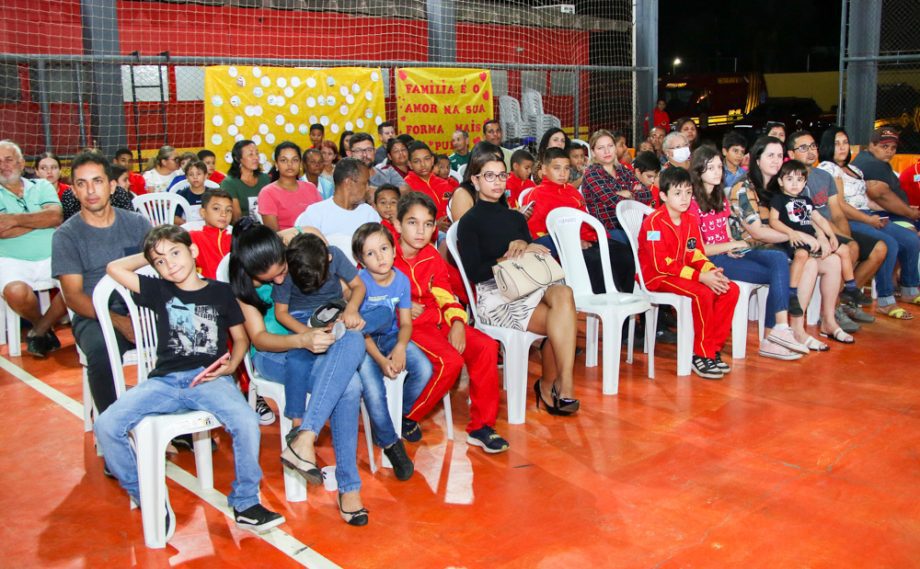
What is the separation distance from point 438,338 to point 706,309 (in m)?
1.80

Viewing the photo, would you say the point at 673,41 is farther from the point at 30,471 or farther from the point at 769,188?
the point at 30,471

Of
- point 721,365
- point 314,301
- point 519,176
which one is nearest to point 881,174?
point 519,176

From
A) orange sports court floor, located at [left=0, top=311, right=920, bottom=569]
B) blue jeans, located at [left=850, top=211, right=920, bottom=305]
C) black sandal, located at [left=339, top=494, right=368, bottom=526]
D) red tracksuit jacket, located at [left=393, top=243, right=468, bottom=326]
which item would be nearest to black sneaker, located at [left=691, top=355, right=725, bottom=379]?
orange sports court floor, located at [left=0, top=311, right=920, bottom=569]

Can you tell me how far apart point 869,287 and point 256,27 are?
8268 millimetres

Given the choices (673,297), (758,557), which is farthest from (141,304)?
(673,297)

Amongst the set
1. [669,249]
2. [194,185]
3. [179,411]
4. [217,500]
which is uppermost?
[194,185]

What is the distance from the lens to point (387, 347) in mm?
3826

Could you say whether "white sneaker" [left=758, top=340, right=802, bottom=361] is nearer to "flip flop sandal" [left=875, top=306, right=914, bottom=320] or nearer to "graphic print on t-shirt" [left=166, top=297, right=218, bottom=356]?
"flip flop sandal" [left=875, top=306, right=914, bottom=320]

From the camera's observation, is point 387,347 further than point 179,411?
Yes

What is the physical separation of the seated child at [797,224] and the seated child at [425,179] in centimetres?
226

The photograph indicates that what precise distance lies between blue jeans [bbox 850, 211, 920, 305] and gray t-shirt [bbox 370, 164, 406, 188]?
3425mm

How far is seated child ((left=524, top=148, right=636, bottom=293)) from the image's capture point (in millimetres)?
5387

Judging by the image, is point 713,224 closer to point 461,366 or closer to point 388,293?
point 461,366

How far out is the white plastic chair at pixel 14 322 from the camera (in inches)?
224
